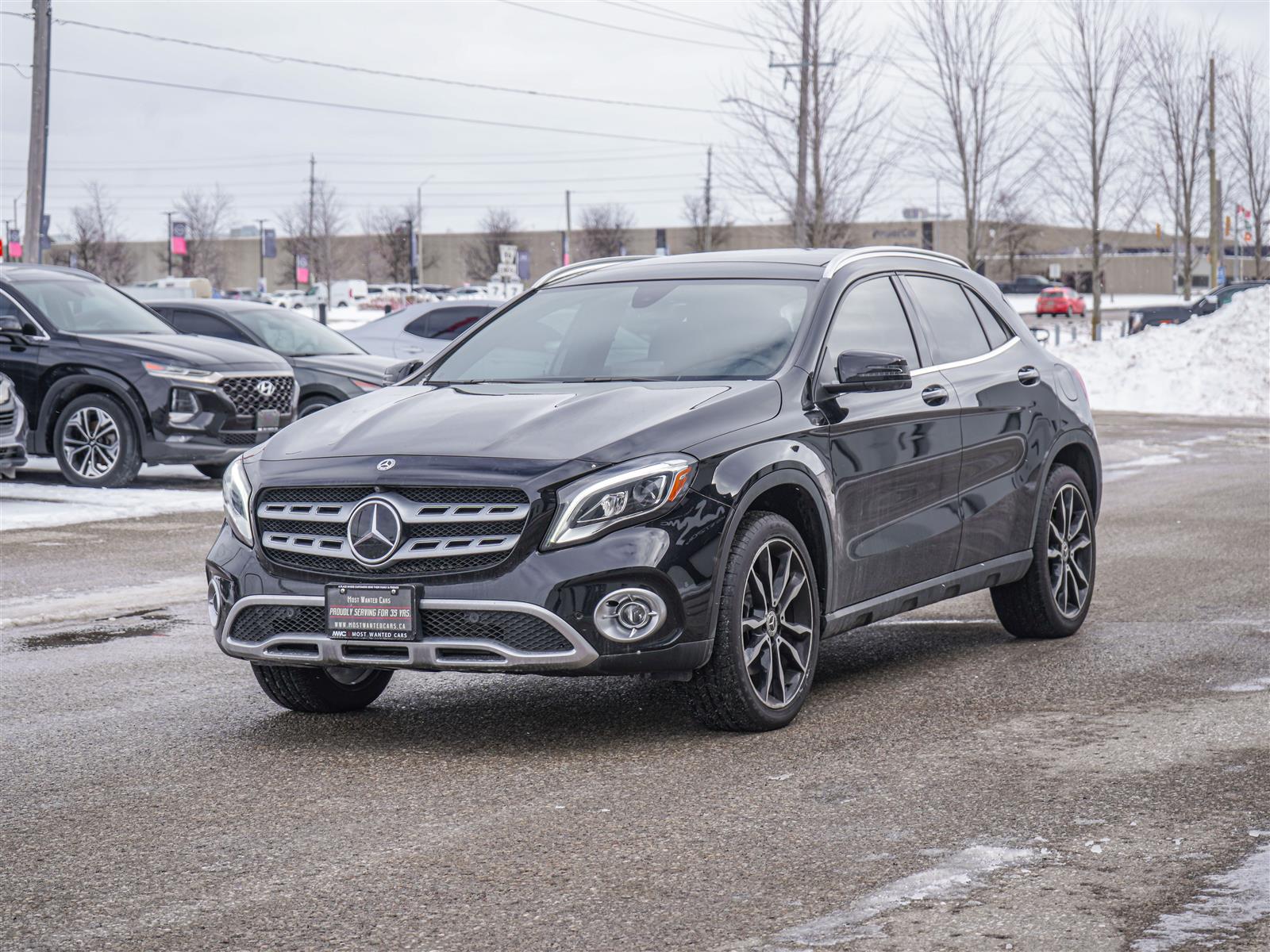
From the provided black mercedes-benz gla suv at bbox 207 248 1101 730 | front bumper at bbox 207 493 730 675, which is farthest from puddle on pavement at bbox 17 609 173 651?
front bumper at bbox 207 493 730 675

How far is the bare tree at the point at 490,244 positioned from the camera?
386 ft

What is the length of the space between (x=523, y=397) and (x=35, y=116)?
26.3m

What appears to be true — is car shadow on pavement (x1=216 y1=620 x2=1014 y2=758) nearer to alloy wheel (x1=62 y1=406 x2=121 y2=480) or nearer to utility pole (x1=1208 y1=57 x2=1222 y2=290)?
alloy wheel (x1=62 y1=406 x2=121 y2=480)

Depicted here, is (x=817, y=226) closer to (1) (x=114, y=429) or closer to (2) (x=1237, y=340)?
(2) (x=1237, y=340)

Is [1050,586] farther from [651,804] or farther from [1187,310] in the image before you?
[1187,310]

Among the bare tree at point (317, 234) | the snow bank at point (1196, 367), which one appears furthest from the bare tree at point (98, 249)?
the snow bank at point (1196, 367)

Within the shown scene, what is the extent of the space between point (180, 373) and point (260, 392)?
0.73m

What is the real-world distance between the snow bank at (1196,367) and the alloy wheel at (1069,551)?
2129 cm

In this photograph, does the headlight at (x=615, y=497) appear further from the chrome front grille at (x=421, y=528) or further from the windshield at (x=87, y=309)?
the windshield at (x=87, y=309)

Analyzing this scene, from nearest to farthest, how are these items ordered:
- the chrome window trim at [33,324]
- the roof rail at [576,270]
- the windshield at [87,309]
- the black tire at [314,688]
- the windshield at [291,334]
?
the black tire at [314,688] → the roof rail at [576,270] → the chrome window trim at [33,324] → the windshield at [87,309] → the windshield at [291,334]

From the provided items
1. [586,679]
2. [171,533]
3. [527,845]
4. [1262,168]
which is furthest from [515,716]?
[1262,168]

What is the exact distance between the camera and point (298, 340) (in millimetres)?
18531

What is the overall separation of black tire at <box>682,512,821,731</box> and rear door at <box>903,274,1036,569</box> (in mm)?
1333

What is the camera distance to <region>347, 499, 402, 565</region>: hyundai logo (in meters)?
5.57
